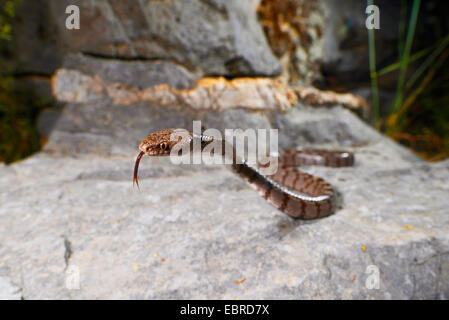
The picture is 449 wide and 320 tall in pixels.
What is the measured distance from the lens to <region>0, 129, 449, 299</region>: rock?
1.77 meters

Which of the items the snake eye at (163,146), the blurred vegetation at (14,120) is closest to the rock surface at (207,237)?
the snake eye at (163,146)

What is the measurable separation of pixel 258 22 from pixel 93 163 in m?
3.56

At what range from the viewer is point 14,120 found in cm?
545

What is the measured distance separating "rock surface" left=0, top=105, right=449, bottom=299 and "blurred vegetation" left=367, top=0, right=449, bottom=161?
157 inches

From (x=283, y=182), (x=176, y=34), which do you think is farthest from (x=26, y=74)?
(x=283, y=182)

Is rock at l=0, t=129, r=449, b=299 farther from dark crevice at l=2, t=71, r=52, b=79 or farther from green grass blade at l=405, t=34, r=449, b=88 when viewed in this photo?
green grass blade at l=405, t=34, r=449, b=88

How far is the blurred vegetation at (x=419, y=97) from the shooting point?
6.75 metres

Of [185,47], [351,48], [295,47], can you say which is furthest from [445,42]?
[185,47]

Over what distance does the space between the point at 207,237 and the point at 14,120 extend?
5.35 m

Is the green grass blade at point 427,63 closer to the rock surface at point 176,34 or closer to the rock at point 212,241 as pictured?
the rock surface at point 176,34

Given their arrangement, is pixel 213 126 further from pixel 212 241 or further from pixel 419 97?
pixel 419 97

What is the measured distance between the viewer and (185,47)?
4004 mm

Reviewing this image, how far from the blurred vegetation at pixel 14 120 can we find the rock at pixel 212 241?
2.61 meters

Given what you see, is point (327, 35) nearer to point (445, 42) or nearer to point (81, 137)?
point (445, 42)
